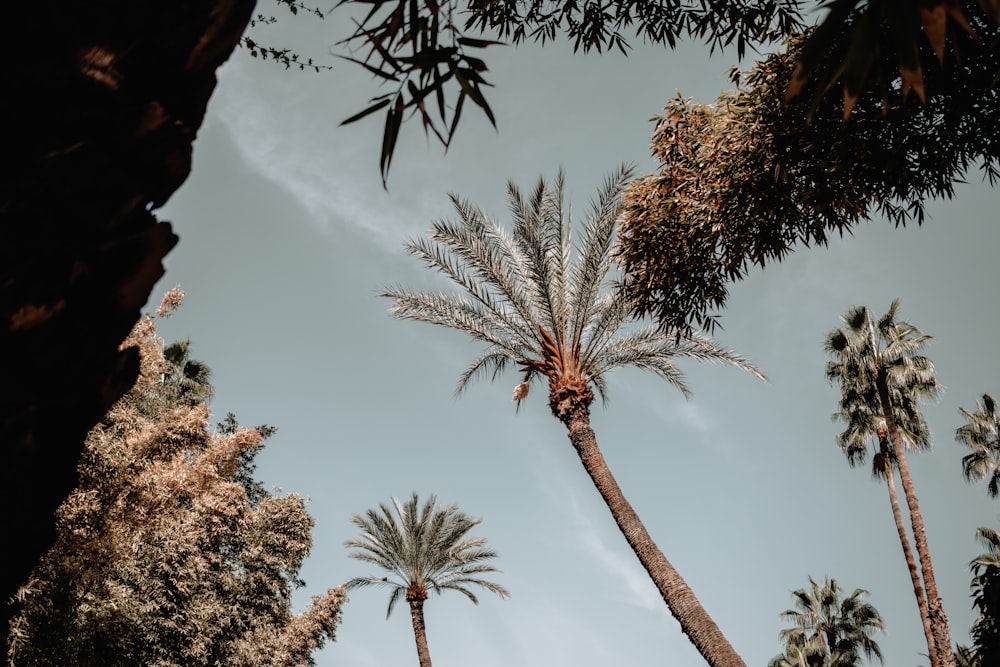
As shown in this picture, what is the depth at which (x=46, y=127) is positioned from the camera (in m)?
1.18

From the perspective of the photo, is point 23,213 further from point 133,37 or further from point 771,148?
point 771,148

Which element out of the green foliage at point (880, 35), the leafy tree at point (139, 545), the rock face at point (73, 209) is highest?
the leafy tree at point (139, 545)

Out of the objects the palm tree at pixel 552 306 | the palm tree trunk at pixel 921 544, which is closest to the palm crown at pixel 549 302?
the palm tree at pixel 552 306

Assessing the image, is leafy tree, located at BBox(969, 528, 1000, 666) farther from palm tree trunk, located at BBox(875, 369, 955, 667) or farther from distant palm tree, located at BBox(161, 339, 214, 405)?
distant palm tree, located at BBox(161, 339, 214, 405)

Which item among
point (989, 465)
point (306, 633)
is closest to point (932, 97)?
point (989, 465)

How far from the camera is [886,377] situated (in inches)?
846

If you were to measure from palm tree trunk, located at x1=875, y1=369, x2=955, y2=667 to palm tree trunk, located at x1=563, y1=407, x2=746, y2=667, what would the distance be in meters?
12.2

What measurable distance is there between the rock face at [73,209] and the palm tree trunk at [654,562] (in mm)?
9774

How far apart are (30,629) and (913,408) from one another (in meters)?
24.5

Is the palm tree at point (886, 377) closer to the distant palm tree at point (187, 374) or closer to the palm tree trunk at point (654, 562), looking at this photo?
the palm tree trunk at point (654, 562)

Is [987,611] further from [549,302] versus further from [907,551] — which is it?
[549,302]

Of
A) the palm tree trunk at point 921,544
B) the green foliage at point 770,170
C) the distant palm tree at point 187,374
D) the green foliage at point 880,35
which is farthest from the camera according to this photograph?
the distant palm tree at point 187,374

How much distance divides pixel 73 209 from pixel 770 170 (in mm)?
9455

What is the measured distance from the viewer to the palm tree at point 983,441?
23.9 meters
